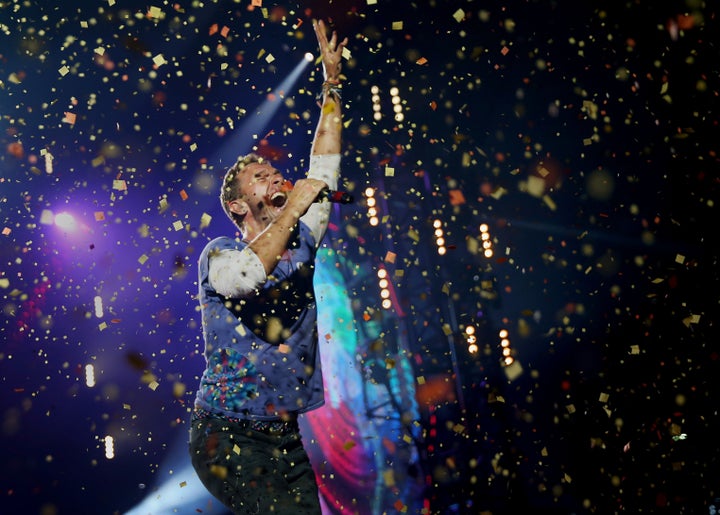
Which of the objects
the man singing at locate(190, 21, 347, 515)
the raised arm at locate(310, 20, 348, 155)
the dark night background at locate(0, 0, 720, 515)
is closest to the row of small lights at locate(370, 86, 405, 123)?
the dark night background at locate(0, 0, 720, 515)

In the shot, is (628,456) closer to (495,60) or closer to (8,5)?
(495,60)

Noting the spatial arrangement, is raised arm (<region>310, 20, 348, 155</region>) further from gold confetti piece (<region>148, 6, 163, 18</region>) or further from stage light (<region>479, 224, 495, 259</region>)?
stage light (<region>479, 224, 495, 259</region>)

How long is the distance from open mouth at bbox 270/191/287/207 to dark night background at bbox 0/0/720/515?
7.11 ft

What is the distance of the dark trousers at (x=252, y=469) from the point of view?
6.31ft

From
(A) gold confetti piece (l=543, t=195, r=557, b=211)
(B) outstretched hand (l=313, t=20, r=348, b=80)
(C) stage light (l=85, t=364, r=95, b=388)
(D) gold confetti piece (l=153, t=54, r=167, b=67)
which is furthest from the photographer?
(A) gold confetti piece (l=543, t=195, r=557, b=211)

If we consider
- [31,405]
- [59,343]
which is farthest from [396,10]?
[31,405]

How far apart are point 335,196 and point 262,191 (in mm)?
393

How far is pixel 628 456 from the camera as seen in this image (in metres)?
5.53

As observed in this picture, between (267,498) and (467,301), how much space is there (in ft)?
12.6

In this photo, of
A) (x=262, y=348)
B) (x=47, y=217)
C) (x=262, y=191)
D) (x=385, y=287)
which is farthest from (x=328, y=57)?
(x=47, y=217)

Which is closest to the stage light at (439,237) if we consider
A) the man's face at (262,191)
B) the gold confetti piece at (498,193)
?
the gold confetti piece at (498,193)

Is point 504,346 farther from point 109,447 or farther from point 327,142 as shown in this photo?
point 109,447

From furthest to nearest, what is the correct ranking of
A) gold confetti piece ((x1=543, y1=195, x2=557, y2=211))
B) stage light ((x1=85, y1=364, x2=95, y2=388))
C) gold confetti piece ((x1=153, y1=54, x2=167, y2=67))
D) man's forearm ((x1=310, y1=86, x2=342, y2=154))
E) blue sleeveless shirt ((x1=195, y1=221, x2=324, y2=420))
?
gold confetti piece ((x1=543, y1=195, x2=557, y2=211)) < stage light ((x1=85, y1=364, x2=95, y2=388)) < gold confetti piece ((x1=153, y1=54, x2=167, y2=67)) < man's forearm ((x1=310, y1=86, x2=342, y2=154)) < blue sleeveless shirt ((x1=195, y1=221, x2=324, y2=420))

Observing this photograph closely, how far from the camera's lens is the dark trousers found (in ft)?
6.31
